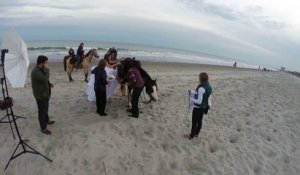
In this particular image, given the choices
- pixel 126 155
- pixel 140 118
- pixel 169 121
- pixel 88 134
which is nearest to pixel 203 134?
pixel 169 121

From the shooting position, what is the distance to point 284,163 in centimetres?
1037

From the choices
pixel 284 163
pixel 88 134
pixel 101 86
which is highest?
pixel 101 86

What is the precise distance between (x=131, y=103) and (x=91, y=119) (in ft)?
4.91

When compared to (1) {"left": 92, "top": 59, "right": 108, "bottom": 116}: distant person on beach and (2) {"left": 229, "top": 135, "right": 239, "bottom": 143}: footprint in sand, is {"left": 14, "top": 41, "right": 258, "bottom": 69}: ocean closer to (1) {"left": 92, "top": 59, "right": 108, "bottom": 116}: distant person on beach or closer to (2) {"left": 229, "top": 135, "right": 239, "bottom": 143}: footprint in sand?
(1) {"left": 92, "top": 59, "right": 108, "bottom": 116}: distant person on beach

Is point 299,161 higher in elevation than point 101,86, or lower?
lower

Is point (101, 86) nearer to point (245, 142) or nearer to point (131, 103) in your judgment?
point (131, 103)

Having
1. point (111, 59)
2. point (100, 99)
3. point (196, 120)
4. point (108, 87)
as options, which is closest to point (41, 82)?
point (100, 99)

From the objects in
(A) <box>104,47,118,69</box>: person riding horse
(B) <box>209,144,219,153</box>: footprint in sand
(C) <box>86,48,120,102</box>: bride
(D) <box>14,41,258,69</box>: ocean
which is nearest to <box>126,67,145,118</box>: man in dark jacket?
(C) <box>86,48,120,102</box>: bride

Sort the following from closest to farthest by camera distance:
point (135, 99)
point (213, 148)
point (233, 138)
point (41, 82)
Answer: point (41, 82), point (213, 148), point (135, 99), point (233, 138)

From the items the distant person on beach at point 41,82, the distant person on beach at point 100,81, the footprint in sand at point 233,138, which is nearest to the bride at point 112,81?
the distant person on beach at point 100,81

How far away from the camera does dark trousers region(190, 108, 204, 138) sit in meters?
9.73

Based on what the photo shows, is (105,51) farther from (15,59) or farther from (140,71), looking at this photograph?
(15,59)

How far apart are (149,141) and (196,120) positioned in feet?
4.95

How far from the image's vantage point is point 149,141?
959cm
